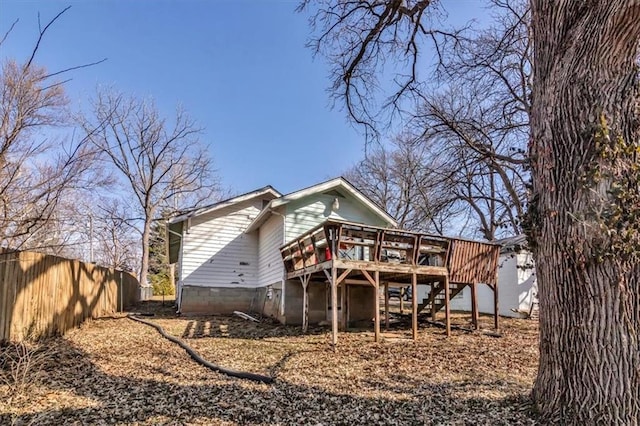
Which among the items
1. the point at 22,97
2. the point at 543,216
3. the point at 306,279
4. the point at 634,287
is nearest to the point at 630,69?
the point at 543,216

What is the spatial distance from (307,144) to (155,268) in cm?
1871

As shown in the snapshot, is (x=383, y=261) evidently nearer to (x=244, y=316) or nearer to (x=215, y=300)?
(x=244, y=316)

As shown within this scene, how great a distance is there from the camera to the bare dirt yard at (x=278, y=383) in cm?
466

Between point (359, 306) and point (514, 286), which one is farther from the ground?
point (514, 286)

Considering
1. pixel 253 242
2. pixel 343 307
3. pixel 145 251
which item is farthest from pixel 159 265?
pixel 343 307

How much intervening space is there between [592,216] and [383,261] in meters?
7.23

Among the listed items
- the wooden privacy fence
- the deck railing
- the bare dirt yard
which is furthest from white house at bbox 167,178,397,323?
the bare dirt yard

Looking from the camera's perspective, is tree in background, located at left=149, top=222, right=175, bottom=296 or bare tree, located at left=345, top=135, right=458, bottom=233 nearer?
bare tree, located at left=345, top=135, right=458, bottom=233

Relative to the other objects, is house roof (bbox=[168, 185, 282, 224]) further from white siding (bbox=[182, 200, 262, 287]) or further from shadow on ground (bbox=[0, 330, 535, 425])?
shadow on ground (bbox=[0, 330, 535, 425])

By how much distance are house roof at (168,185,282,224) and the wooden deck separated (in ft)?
13.9

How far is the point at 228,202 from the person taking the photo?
15.8 metres

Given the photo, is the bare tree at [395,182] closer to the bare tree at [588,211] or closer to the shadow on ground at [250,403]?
the shadow on ground at [250,403]

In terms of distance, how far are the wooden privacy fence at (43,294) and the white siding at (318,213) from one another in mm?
6089

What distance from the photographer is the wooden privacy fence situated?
21.7ft
